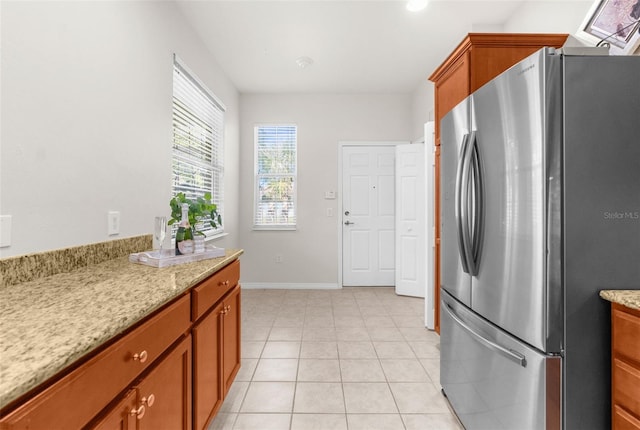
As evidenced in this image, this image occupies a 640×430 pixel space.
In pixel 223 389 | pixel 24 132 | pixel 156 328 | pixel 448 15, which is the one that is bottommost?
pixel 223 389

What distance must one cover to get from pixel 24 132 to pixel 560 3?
9.91ft

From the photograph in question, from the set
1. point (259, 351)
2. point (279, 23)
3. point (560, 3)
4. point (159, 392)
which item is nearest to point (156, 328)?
point (159, 392)

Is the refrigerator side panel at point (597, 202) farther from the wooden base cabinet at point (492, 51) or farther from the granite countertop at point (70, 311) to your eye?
the granite countertop at point (70, 311)

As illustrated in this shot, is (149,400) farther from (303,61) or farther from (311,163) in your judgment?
(311,163)

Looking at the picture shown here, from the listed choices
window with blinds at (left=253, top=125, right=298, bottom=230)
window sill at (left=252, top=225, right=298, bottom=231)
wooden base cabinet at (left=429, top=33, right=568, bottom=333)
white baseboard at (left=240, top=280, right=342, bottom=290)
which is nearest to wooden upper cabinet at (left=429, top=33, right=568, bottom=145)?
wooden base cabinet at (left=429, top=33, right=568, bottom=333)

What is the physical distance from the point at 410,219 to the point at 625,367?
3011mm

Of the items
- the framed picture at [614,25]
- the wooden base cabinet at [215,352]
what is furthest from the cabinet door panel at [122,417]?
the framed picture at [614,25]

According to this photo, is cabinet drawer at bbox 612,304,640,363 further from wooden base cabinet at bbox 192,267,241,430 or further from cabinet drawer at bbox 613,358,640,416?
wooden base cabinet at bbox 192,267,241,430

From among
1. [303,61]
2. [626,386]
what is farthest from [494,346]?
[303,61]

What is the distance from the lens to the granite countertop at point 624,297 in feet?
3.04

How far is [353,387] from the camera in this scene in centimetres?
198

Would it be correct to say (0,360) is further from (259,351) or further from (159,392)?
(259,351)

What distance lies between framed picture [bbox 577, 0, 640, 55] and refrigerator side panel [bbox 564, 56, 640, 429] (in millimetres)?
665

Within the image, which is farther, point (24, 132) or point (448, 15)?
point (448, 15)
